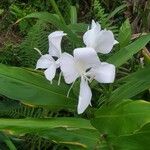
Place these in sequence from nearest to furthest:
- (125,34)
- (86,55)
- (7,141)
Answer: (86,55) → (125,34) → (7,141)

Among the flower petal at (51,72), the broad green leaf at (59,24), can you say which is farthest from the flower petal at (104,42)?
the broad green leaf at (59,24)

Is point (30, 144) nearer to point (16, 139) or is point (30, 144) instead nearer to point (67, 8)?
point (16, 139)

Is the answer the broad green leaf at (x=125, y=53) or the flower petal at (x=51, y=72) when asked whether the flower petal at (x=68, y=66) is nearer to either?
the flower petal at (x=51, y=72)

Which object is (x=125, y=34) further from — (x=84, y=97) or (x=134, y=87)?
(x=84, y=97)

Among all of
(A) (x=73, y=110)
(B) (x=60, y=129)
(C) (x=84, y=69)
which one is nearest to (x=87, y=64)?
(C) (x=84, y=69)

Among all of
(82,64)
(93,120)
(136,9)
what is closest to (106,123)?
(93,120)

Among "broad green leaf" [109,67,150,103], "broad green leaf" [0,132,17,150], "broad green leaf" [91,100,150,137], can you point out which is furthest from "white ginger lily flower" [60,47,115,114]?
"broad green leaf" [0,132,17,150]

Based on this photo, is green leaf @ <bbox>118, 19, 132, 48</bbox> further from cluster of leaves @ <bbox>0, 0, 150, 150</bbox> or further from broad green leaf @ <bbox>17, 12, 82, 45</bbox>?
broad green leaf @ <bbox>17, 12, 82, 45</bbox>
